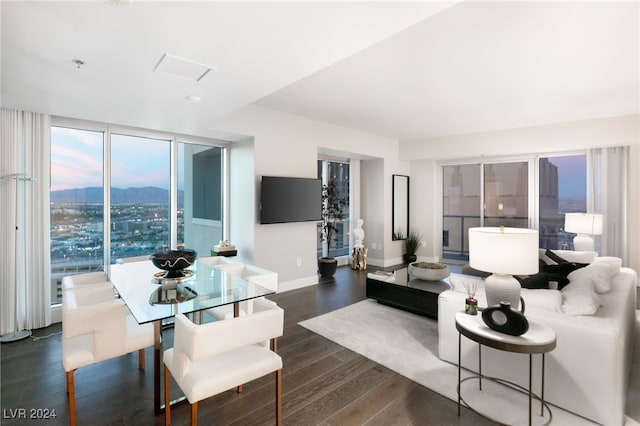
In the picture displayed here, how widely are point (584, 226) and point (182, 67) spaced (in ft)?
18.9

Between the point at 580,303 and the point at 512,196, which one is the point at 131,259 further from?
the point at 512,196

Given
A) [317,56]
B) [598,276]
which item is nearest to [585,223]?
[598,276]

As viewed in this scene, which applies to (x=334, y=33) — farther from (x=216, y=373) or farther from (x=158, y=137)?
(x=158, y=137)

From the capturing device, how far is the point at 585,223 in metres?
4.75

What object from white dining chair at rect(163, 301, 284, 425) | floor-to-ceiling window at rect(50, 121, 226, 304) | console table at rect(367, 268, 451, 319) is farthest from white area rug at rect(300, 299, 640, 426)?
floor-to-ceiling window at rect(50, 121, 226, 304)

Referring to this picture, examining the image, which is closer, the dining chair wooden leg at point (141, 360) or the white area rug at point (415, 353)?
the white area rug at point (415, 353)

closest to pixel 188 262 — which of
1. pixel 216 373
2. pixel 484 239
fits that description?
pixel 216 373

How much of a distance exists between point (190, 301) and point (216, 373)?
0.63 meters

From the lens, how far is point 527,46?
9.18ft

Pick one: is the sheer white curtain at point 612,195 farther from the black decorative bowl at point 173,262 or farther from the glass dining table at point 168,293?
the black decorative bowl at point 173,262

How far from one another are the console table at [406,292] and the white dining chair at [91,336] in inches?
110

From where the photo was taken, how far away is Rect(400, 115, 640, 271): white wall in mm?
4977

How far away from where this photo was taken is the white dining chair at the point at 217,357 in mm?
1539

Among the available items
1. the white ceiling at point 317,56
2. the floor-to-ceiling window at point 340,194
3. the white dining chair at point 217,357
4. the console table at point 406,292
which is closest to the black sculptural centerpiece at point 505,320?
the white dining chair at point 217,357
